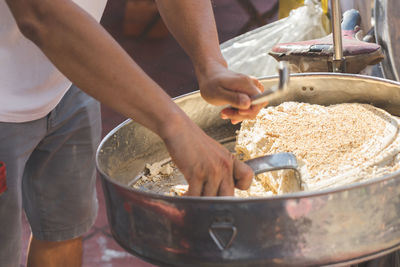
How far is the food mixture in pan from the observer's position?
86 cm

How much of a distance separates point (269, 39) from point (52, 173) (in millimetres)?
1351

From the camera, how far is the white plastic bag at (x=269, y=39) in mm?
2180

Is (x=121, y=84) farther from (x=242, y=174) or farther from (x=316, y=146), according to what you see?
(x=316, y=146)

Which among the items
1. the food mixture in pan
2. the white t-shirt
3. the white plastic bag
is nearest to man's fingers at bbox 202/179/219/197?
the food mixture in pan

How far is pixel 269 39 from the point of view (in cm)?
228

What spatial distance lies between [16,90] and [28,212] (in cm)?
40

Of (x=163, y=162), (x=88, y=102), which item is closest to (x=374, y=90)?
(x=163, y=162)

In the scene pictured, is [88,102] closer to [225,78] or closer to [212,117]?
[212,117]

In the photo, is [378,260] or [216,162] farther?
[378,260]

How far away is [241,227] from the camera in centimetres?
66

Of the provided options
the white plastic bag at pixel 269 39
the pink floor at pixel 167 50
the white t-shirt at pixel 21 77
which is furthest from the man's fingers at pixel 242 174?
the pink floor at pixel 167 50

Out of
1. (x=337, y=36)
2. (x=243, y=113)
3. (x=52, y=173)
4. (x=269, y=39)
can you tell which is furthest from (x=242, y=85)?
(x=269, y=39)

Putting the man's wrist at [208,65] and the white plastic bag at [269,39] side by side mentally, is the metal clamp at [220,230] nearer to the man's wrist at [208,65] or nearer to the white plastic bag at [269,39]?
the man's wrist at [208,65]

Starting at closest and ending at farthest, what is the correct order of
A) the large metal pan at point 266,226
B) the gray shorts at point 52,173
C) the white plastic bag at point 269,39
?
1. the large metal pan at point 266,226
2. the gray shorts at point 52,173
3. the white plastic bag at point 269,39
